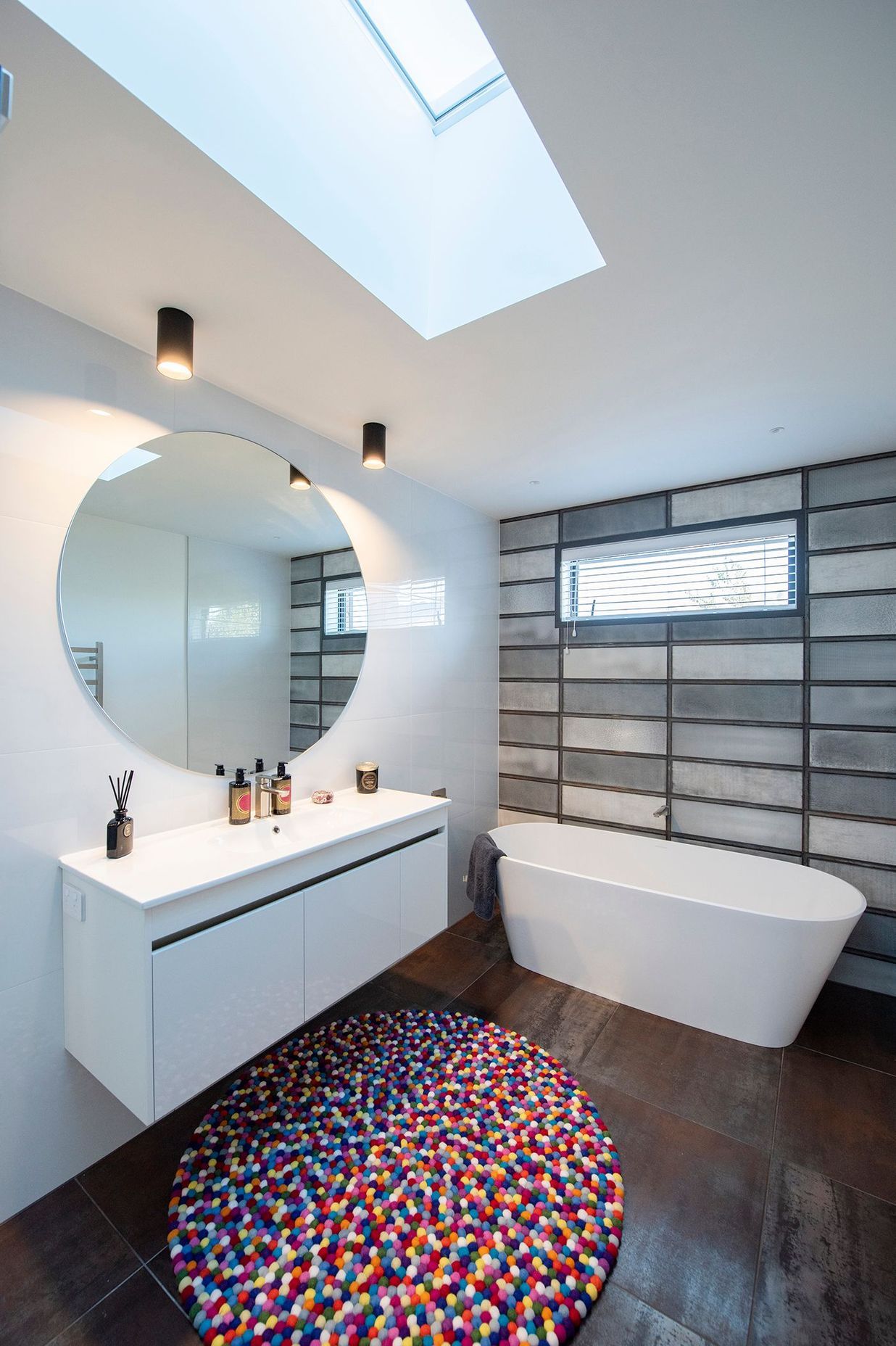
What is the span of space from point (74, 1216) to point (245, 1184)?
45cm

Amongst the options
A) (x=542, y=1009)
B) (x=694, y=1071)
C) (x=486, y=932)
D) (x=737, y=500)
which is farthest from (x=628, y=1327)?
(x=737, y=500)

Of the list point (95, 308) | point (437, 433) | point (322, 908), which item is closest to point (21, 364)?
point (95, 308)

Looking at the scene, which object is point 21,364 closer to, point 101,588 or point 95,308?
point 95,308

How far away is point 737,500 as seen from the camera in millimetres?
3064

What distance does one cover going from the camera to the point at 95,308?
1.63 m

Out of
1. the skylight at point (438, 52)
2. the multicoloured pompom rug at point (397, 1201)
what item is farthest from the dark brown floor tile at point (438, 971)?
the skylight at point (438, 52)

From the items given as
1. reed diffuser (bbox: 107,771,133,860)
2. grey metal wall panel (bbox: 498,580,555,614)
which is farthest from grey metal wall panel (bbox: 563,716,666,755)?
reed diffuser (bbox: 107,771,133,860)

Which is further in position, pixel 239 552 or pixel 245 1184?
pixel 239 552

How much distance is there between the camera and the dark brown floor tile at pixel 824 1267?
1.33 meters

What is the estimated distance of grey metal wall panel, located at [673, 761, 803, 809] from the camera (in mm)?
2920

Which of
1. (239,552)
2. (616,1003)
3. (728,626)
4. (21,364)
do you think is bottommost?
(616,1003)

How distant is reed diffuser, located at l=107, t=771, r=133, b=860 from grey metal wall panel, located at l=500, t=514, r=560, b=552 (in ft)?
9.03

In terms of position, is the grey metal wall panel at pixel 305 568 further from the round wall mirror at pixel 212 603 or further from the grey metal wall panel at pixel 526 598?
the grey metal wall panel at pixel 526 598

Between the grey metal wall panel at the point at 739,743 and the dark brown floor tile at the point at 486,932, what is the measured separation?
146 cm
